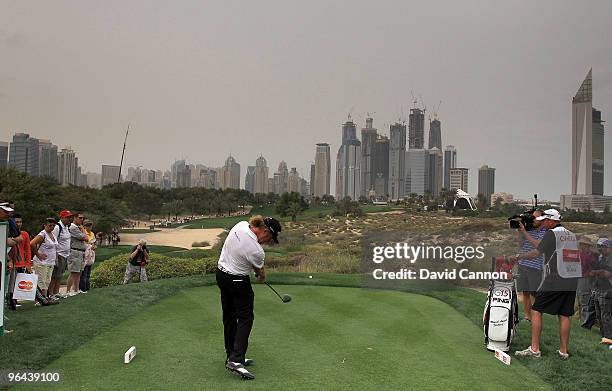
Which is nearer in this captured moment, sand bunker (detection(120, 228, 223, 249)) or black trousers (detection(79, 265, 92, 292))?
black trousers (detection(79, 265, 92, 292))

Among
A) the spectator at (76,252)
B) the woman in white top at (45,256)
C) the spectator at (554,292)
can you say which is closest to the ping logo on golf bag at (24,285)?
the woman in white top at (45,256)

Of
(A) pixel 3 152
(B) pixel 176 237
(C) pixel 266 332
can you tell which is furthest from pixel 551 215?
(A) pixel 3 152

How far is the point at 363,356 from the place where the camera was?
6.28 meters

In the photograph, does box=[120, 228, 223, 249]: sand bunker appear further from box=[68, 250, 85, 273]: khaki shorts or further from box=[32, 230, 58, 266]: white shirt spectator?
box=[32, 230, 58, 266]: white shirt spectator

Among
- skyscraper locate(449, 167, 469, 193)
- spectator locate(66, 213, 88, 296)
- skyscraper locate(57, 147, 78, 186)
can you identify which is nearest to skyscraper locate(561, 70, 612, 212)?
spectator locate(66, 213, 88, 296)

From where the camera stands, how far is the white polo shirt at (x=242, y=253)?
5.61 metres

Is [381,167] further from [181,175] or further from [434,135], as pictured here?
[181,175]

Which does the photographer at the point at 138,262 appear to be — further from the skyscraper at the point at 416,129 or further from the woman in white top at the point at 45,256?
the skyscraper at the point at 416,129

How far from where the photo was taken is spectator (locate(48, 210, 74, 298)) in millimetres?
10279

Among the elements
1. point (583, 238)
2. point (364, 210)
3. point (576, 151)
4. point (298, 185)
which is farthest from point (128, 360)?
point (298, 185)

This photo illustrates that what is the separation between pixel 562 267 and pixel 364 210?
42900mm

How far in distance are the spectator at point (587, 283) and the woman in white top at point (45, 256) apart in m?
9.67

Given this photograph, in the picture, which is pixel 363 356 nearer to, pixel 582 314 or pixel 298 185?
pixel 582 314

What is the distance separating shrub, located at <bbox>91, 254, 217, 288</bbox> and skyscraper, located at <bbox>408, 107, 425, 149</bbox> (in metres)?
81.8
